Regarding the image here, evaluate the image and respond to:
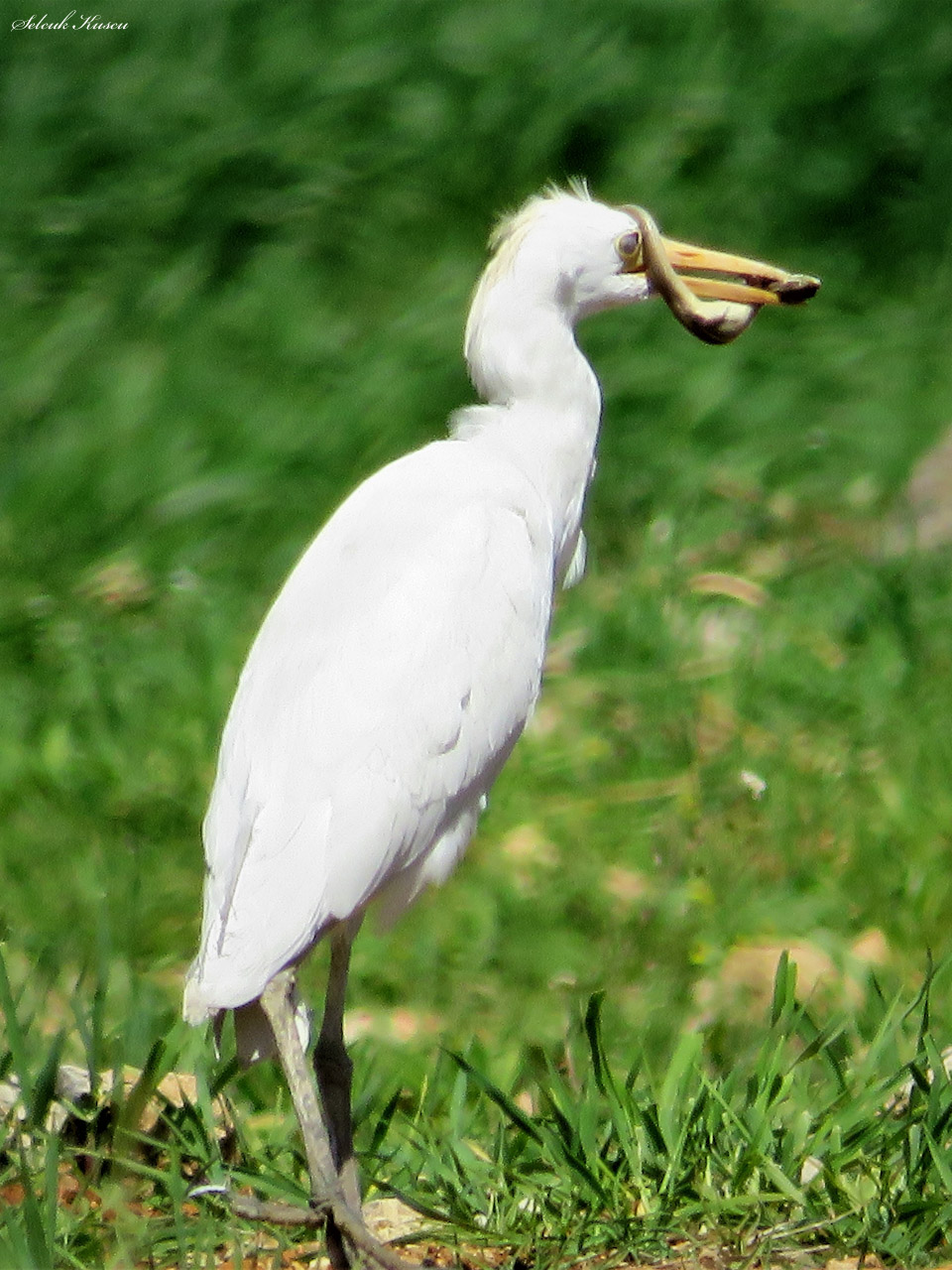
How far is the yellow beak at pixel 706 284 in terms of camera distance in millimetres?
3482

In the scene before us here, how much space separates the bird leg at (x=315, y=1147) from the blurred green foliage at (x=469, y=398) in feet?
3.18

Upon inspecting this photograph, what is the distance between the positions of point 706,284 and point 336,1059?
58.9 inches

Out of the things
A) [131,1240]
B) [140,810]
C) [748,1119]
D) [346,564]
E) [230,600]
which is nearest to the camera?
[131,1240]

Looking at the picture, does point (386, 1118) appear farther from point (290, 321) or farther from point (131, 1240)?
Result: point (290, 321)

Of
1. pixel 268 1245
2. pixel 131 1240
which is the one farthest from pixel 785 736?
pixel 131 1240

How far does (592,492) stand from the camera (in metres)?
6.08

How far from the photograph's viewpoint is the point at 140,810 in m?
4.79

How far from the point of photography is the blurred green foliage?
14.7ft

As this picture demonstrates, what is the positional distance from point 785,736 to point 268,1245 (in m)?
2.24

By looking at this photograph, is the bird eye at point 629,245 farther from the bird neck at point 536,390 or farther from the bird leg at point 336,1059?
the bird leg at point 336,1059
